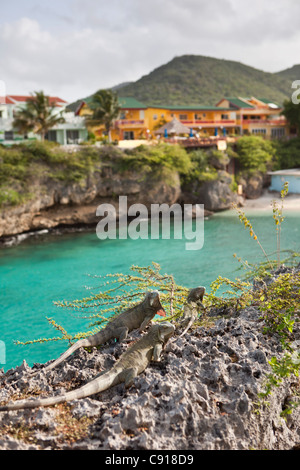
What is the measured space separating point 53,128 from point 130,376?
33568 millimetres

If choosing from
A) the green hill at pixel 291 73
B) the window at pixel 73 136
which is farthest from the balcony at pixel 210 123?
the green hill at pixel 291 73

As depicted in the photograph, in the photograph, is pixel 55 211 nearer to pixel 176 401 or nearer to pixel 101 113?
pixel 101 113

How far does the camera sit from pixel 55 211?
102 feet

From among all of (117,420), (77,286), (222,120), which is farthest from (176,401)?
(222,120)

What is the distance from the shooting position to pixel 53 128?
118ft

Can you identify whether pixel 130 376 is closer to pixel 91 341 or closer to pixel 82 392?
pixel 82 392

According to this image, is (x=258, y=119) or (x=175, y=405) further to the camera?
(x=258, y=119)

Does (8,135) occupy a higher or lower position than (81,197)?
higher

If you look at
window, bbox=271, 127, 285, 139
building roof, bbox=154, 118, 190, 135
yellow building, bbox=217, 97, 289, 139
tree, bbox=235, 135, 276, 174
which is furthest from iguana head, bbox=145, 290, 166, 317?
window, bbox=271, 127, 285, 139

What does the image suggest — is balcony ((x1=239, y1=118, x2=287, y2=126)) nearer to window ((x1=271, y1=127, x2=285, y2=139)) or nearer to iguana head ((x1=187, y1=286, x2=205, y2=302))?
window ((x1=271, y1=127, x2=285, y2=139))

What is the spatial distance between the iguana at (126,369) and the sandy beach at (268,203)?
98.7 ft

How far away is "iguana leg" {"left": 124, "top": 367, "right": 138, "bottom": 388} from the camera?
4715mm

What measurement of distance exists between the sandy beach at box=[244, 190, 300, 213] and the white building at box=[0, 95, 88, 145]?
14.5 m

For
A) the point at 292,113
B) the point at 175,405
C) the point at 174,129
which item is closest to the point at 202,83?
the point at 292,113
